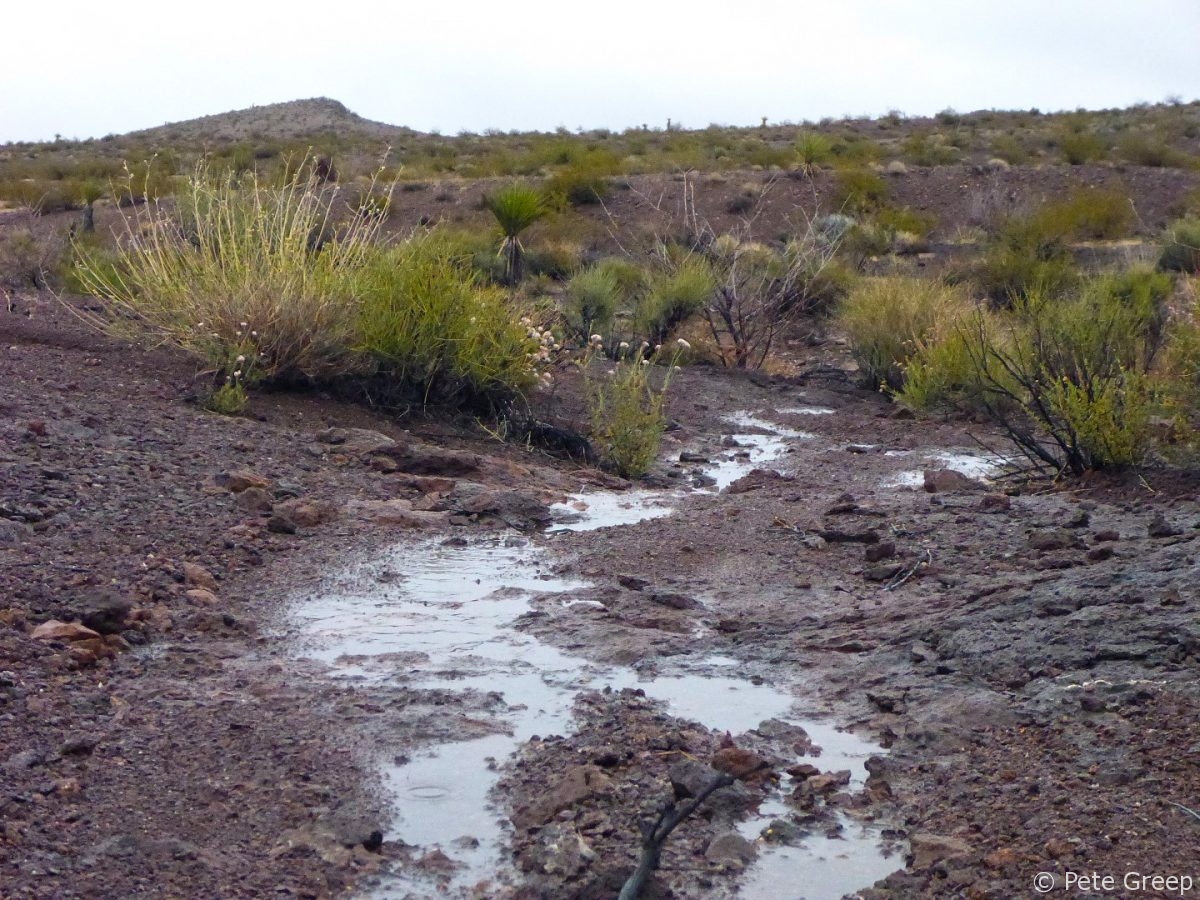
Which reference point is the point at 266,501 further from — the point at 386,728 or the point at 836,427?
the point at 836,427

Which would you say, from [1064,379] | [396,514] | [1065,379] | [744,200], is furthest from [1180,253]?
[396,514]

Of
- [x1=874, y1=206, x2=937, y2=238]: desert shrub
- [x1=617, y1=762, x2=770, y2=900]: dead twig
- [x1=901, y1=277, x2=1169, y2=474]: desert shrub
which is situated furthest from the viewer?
[x1=874, y1=206, x2=937, y2=238]: desert shrub

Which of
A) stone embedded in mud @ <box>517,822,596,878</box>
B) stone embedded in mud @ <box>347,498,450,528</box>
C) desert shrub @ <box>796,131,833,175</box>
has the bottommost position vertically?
stone embedded in mud @ <box>517,822,596,878</box>

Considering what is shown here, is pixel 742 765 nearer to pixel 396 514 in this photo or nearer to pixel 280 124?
pixel 396 514

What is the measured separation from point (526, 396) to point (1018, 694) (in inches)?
277

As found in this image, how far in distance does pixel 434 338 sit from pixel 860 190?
21.3m

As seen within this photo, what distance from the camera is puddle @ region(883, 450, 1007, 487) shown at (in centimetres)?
936

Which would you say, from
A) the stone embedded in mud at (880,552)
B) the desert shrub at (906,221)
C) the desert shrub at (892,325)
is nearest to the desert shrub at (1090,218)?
the desert shrub at (906,221)

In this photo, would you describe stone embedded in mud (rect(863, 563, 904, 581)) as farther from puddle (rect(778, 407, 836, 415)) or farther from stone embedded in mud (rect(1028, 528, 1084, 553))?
puddle (rect(778, 407, 836, 415))

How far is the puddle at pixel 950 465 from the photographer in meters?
9.36

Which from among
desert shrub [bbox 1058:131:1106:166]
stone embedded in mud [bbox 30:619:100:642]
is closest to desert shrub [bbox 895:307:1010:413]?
stone embedded in mud [bbox 30:619:100:642]

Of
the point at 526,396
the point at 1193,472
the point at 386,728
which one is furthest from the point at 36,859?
the point at 526,396

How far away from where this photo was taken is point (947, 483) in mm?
8445

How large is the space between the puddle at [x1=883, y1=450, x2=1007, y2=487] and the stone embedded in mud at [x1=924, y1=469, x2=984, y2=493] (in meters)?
0.37
